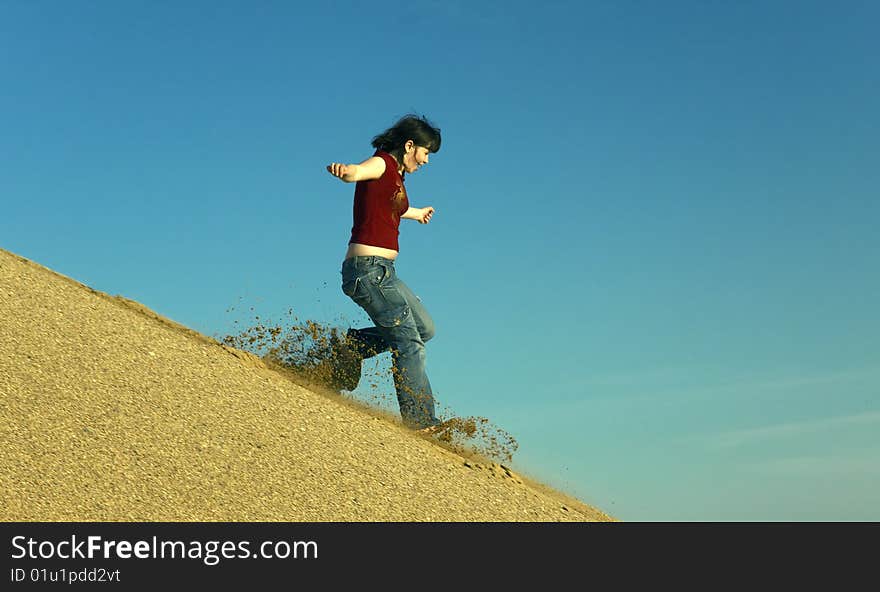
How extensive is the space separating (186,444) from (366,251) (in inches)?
111

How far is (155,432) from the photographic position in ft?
25.0

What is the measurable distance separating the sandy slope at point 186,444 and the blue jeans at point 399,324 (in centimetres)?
37

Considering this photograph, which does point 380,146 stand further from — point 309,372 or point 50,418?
point 50,418

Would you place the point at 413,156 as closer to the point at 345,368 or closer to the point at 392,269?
the point at 392,269

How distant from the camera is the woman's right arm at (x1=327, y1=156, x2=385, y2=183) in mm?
8781

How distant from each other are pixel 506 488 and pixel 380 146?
3639 mm

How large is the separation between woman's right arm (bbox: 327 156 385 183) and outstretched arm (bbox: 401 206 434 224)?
84 cm

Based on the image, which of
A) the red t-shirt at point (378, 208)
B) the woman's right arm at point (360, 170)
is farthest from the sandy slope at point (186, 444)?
the woman's right arm at point (360, 170)

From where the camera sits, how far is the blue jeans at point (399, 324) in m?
9.53

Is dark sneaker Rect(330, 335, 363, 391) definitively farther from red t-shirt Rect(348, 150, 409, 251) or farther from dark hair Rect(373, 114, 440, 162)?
dark hair Rect(373, 114, 440, 162)
